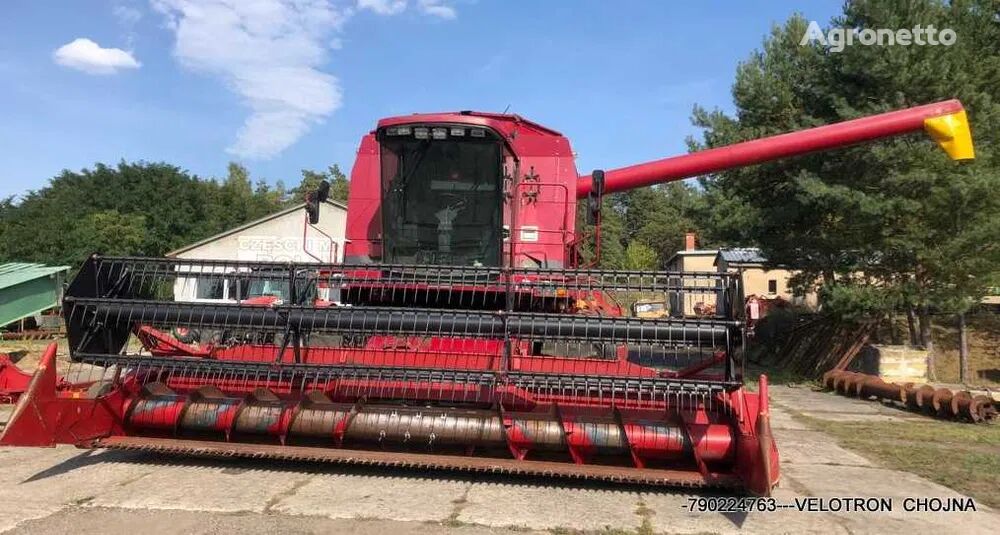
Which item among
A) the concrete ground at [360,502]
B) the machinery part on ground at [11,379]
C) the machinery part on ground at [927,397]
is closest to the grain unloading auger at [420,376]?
the concrete ground at [360,502]

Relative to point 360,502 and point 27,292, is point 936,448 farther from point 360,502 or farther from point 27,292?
point 27,292

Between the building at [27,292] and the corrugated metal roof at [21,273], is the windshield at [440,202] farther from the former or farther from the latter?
the corrugated metal roof at [21,273]

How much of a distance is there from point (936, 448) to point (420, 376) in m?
5.80

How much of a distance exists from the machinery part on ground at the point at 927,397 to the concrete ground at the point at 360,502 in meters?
4.20

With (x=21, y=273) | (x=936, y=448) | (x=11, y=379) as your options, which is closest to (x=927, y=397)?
(x=936, y=448)

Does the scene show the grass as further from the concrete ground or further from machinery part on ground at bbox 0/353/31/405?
machinery part on ground at bbox 0/353/31/405

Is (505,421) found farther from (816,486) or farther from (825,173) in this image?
(825,173)

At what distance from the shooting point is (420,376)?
5.04m

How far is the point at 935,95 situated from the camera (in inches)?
504

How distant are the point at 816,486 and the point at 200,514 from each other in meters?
4.62

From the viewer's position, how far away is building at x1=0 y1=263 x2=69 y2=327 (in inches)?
648

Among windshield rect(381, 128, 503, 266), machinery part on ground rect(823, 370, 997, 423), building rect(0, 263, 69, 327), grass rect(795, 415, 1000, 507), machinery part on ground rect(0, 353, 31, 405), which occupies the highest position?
windshield rect(381, 128, 503, 266)

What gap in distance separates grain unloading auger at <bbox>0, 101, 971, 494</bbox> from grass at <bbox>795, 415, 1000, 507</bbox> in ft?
7.27

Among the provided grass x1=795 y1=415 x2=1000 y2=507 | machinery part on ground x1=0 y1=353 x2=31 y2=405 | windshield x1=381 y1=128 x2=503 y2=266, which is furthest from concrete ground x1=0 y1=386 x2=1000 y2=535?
windshield x1=381 y1=128 x2=503 y2=266
